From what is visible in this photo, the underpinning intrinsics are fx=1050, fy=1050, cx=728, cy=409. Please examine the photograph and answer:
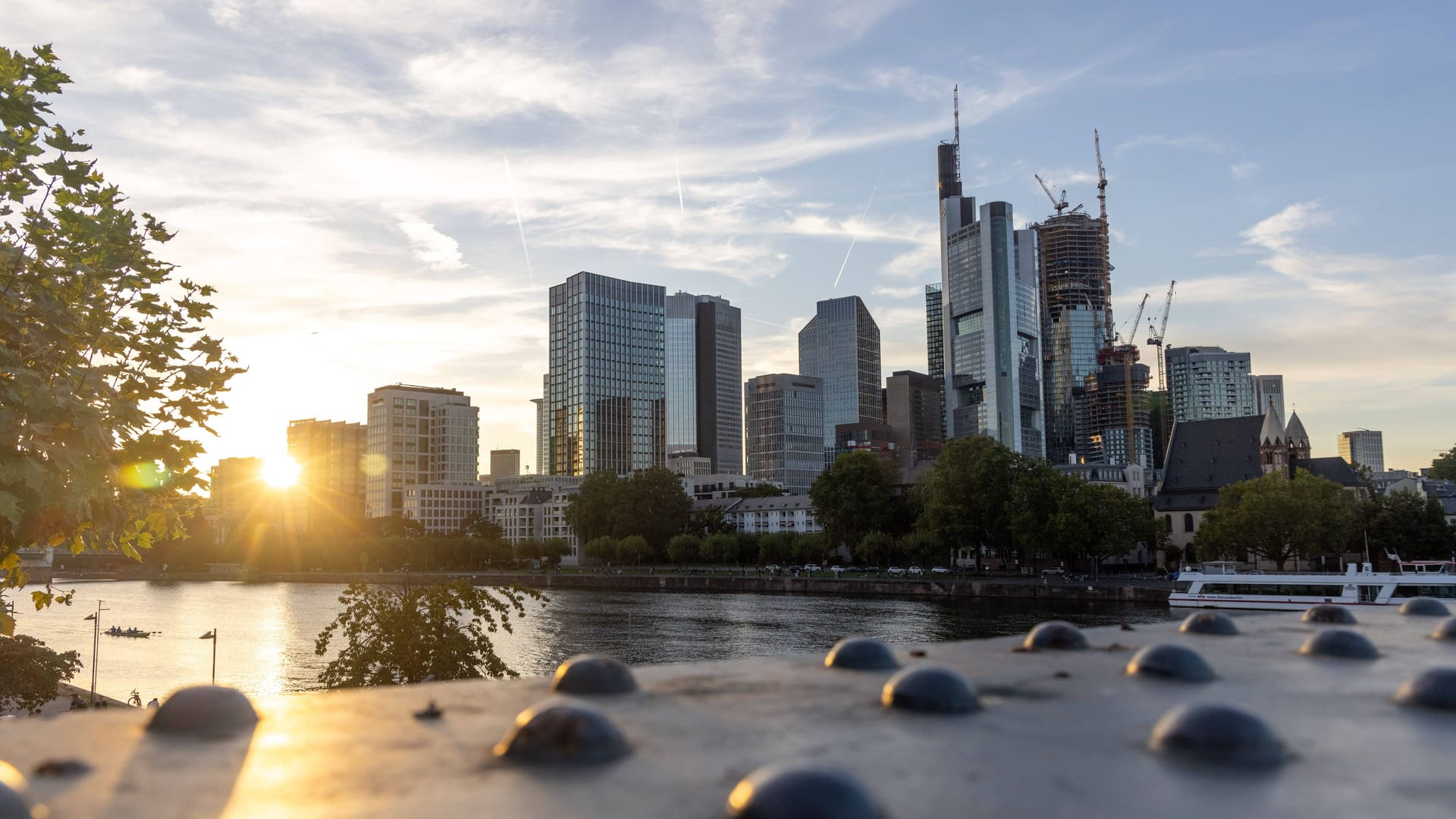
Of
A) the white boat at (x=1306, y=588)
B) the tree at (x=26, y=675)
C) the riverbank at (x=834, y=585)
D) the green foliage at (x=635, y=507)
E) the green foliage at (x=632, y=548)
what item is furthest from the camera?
the green foliage at (x=635, y=507)

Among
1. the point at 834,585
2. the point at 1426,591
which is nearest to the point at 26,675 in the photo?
the point at 1426,591

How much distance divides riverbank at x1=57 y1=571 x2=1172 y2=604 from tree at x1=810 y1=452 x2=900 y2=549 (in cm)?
1193

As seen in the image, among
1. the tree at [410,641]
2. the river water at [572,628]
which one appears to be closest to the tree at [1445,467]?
the river water at [572,628]

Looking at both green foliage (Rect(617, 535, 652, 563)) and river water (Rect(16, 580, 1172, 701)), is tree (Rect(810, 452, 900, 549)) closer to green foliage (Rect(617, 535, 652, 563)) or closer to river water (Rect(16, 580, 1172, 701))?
river water (Rect(16, 580, 1172, 701))

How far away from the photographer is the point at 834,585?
111562 mm

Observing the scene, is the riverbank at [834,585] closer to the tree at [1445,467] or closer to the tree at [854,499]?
the tree at [854,499]

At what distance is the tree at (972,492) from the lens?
359ft

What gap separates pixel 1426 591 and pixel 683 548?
9465cm

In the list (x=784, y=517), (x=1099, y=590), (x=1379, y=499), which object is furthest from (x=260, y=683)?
(x=784, y=517)

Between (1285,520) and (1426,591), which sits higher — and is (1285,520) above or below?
above

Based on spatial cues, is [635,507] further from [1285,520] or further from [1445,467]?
[1445,467]

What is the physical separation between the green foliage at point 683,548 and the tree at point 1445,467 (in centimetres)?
12269

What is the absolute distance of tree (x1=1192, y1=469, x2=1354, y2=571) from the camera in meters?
92.4

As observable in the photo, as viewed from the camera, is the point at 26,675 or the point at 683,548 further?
the point at 683,548
